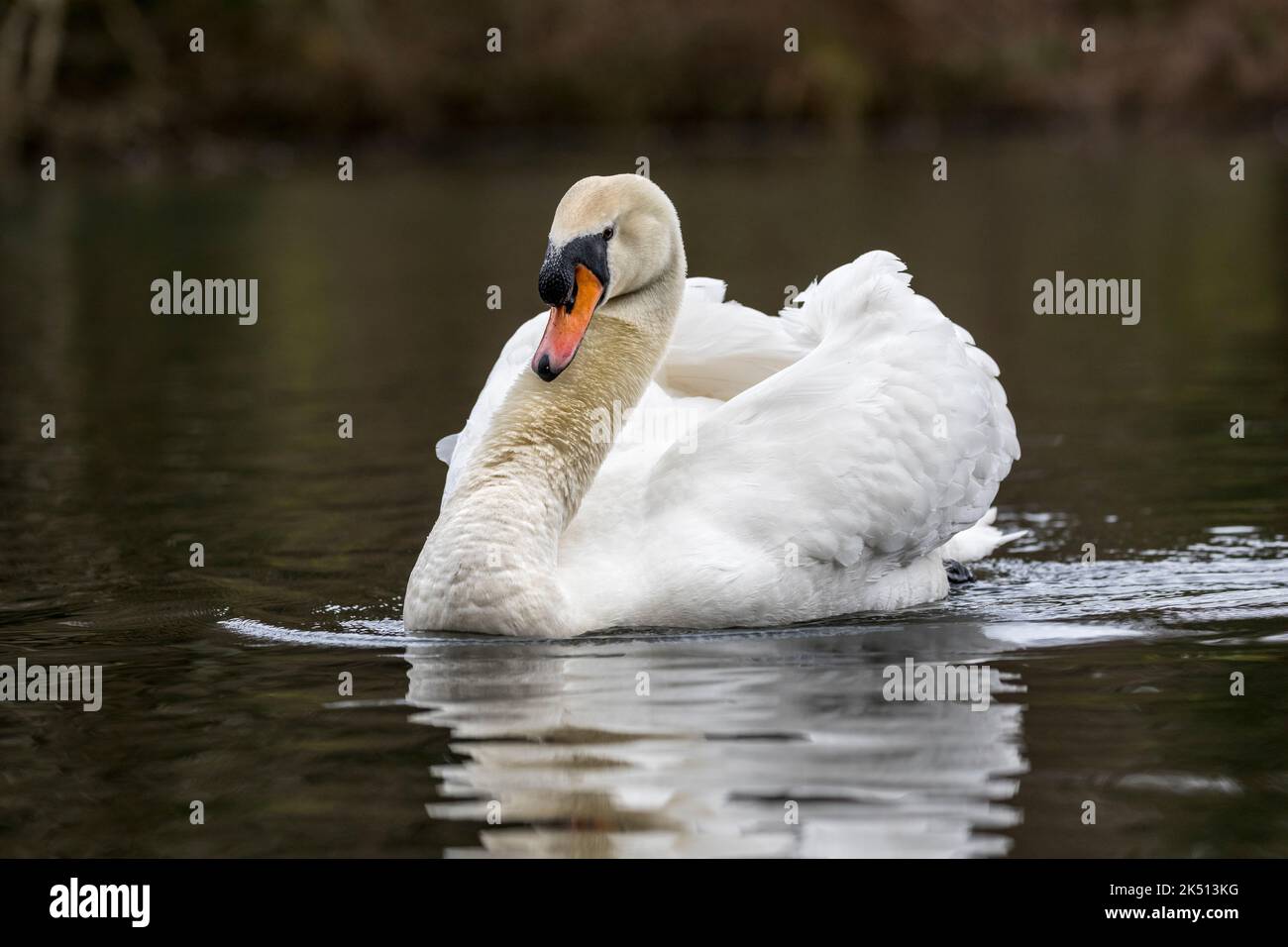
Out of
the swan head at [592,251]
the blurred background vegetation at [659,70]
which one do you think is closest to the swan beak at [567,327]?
the swan head at [592,251]

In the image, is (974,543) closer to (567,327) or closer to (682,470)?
(682,470)

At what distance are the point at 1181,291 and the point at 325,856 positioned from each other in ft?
63.5

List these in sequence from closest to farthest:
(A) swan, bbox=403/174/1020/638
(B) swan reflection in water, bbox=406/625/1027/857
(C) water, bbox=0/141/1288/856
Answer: (B) swan reflection in water, bbox=406/625/1027/857 → (C) water, bbox=0/141/1288/856 → (A) swan, bbox=403/174/1020/638

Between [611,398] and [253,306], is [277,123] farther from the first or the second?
[611,398]

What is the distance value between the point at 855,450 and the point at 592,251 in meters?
1.30

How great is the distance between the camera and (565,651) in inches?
336

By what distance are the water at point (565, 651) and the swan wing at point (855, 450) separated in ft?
1.42

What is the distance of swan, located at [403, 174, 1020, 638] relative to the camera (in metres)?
8.55

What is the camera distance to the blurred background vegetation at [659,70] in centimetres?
5750

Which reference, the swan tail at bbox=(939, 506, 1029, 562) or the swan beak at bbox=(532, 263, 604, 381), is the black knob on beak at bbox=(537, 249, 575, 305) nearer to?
the swan beak at bbox=(532, 263, 604, 381)

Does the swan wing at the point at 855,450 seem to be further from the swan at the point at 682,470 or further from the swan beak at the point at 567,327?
the swan beak at the point at 567,327

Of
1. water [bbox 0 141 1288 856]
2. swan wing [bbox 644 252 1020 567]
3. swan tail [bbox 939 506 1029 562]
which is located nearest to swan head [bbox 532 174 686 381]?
swan wing [bbox 644 252 1020 567]

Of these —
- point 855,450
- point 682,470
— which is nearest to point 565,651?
point 682,470

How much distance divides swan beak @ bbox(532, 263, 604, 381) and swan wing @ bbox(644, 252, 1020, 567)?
567 millimetres
